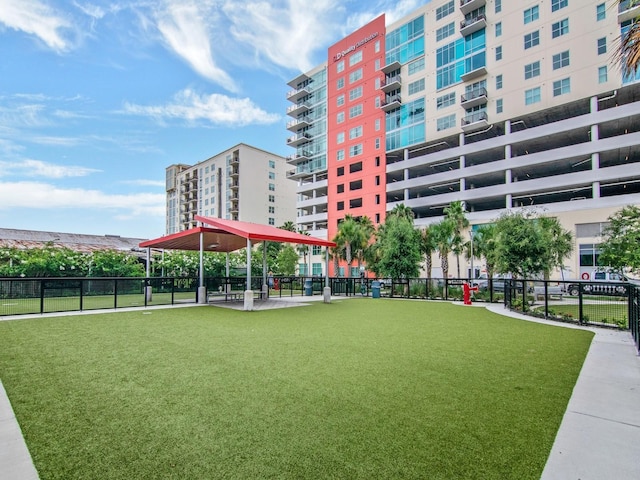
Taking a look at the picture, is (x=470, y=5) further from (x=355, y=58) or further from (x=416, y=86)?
(x=355, y=58)

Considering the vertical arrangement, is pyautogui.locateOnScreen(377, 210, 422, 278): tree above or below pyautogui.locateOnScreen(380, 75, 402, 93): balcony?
below

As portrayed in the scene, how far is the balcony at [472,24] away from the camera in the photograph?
44875 millimetres

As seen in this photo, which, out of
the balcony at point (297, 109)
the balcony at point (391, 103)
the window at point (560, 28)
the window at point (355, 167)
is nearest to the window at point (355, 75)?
the balcony at point (391, 103)

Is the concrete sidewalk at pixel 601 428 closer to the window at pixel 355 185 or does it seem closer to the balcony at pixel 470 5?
the balcony at pixel 470 5

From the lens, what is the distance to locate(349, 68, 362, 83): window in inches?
2399

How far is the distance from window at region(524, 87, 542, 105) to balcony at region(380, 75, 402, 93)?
1877cm

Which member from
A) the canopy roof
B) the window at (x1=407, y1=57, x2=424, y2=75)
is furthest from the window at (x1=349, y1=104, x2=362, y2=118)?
the canopy roof

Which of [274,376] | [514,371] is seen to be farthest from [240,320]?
[514,371]

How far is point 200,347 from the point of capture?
326 inches

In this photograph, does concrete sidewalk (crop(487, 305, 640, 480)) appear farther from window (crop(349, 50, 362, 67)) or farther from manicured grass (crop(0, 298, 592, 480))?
window (crop(349, 50, 362, 67))

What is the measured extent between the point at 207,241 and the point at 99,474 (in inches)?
769

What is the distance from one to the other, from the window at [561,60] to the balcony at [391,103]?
20477 millimetres

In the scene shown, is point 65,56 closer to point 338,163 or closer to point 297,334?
point 297,334

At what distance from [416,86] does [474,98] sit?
35.7 feet
